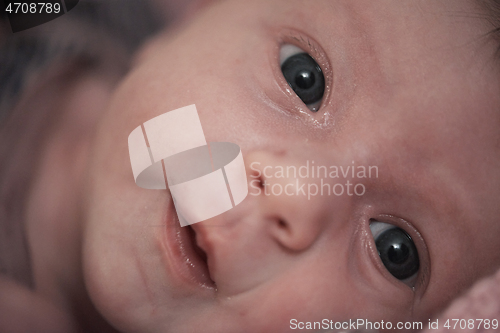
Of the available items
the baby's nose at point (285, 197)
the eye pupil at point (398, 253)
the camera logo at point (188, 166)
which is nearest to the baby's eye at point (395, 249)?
the eye pupil at point (398, 253)

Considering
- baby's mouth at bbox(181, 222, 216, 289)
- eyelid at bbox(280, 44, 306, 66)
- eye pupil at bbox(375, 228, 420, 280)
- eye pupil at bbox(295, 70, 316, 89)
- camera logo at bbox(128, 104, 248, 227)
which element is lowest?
eye pupil at bbox(375, 228, 420, 280)

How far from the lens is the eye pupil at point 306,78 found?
59cm

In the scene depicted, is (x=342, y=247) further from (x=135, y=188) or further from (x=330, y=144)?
(x=135, y=188)

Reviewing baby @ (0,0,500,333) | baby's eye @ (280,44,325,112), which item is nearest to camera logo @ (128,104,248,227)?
baby @ (0,0,500,333)

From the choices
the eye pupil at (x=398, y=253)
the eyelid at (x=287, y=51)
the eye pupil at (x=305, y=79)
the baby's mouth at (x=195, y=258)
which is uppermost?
the eyelid at (x=287, y=51)

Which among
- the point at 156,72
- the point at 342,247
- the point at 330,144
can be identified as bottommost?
the point at 342,247

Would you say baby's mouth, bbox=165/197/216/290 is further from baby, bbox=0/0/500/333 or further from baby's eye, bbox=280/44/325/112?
baby's eye, bbox=280/44/325/112

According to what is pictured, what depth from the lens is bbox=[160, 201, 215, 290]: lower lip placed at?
0.53 metres

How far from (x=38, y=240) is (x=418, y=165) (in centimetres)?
52

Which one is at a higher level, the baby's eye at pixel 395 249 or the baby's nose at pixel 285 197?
the baby's nose at pixel 285 197

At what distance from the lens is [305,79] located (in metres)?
0.59

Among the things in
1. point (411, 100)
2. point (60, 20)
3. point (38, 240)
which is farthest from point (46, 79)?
point (411, 100)

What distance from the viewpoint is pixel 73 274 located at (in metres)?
0.62

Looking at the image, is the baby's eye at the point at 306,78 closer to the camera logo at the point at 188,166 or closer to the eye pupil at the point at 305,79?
the eye pupil at the point at 305,79
